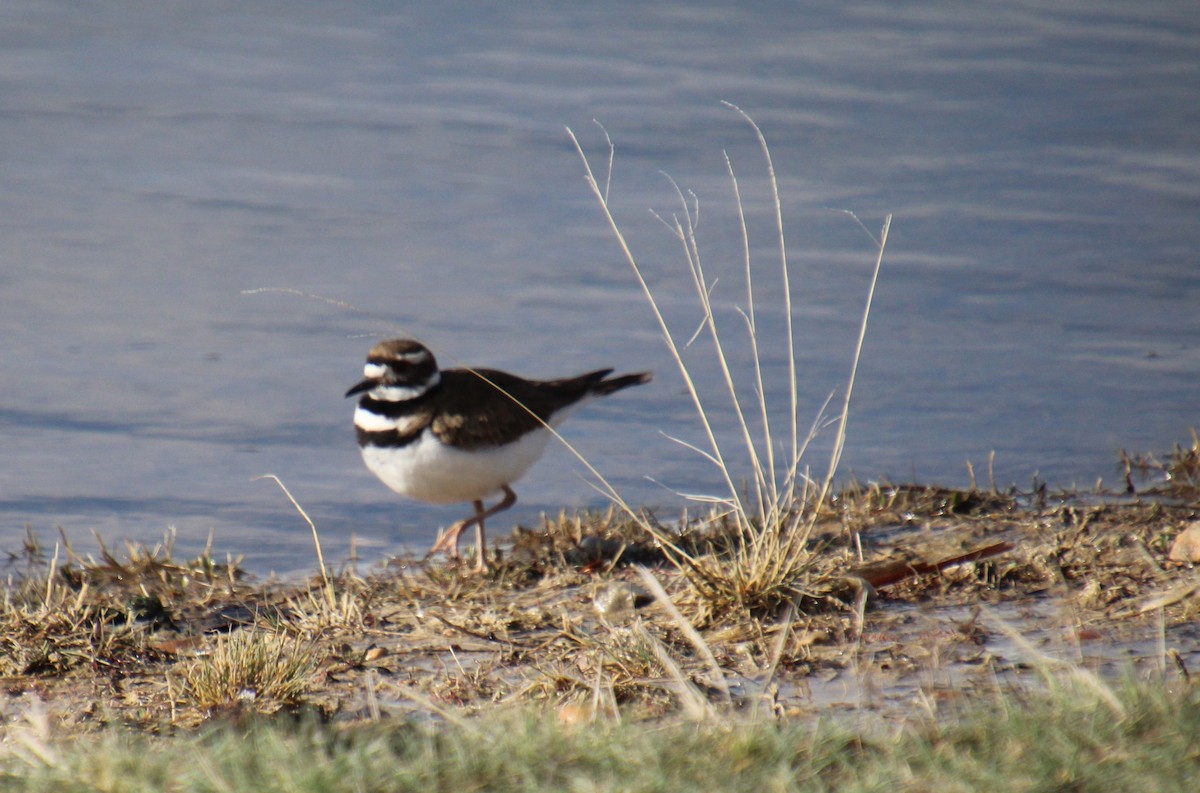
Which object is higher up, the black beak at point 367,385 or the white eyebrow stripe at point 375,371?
the white eyebrow stripe at point 375,371

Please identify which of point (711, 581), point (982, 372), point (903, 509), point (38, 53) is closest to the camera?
point (711, 581)

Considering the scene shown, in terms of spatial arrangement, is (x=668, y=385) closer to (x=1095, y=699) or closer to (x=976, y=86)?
(x=1095, y=699)

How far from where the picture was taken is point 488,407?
6023 millimetres

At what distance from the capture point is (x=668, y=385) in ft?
28.0

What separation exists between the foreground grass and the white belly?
2546 millimetres

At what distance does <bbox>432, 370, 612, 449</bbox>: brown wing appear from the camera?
5.91 metres

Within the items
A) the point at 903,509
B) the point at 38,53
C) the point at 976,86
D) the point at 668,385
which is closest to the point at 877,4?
the point at 976,86

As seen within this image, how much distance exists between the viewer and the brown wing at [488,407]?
5.91 meters

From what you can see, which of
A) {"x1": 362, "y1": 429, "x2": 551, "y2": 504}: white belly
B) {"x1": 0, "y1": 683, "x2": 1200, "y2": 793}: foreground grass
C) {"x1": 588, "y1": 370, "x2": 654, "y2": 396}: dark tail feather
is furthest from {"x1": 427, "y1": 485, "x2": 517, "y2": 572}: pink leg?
{"x1": 0, "y1": 683, "x2": 1200, "y2": 793}: foreground grass

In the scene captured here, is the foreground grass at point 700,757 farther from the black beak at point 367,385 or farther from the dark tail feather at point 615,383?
the dark tail feather at point 615,383

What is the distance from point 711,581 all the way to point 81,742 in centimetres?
190

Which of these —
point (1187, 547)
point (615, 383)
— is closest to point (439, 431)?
point (615, 383)

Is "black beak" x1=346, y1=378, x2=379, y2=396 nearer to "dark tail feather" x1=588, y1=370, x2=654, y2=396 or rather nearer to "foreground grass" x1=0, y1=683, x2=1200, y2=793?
"dark tail feather" x1=588, y1=370, x2=654, y2=396

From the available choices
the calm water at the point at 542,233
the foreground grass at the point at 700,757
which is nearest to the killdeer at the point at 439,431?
the calm water at the point at 542,233
